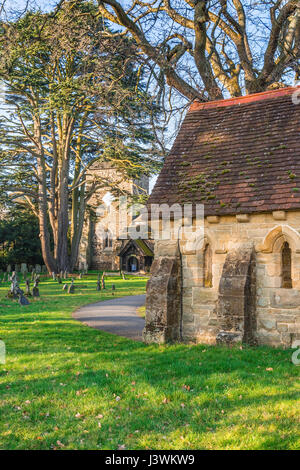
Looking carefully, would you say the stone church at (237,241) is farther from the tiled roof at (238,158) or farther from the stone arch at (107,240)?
the stone arch at (107,240)

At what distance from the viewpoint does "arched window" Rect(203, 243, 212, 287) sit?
8.82 meters

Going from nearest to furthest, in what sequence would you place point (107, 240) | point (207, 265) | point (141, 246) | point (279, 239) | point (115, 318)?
point (279, 239) → point (207, 265) → point (115, 318) → point (141, 246) → point (107, 240)

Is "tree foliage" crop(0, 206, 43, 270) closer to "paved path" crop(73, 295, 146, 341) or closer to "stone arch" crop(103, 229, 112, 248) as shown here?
"stone arch" crop(103, 229, 112, 248)

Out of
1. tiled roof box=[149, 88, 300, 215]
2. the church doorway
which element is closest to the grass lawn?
tiled roof box=[149, 88, 300, 215]

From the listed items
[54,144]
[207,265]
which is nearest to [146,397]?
[207,265]

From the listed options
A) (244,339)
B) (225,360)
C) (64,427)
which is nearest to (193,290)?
(244,339)

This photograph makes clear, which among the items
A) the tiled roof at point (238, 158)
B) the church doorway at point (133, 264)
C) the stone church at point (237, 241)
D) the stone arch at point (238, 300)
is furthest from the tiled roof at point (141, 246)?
the stone arch at point (238, 300)

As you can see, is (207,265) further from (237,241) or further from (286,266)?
(286,266)

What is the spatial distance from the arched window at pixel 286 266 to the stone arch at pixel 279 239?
0.49 ft

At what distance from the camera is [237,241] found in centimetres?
839

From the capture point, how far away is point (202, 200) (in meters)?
8.77

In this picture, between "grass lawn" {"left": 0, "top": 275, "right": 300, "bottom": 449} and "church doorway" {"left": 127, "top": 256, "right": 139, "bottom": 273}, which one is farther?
"church doorway" {"left": 127, "top": 256, "right": 139, "bottom": 273}

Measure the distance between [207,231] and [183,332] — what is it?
2.23 meters

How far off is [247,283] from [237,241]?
0.99 metres
